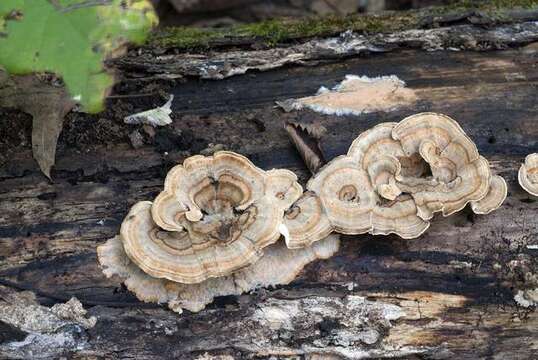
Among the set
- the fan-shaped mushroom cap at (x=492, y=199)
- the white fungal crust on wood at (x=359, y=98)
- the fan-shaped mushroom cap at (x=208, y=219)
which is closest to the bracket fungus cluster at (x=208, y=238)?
the fan-shaped mushroom cap at (x=208, y=219)

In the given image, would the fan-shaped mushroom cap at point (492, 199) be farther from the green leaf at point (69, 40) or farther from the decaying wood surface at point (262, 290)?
the green leaf at point (69, 40)

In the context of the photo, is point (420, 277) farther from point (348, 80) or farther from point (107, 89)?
point (107, 89)

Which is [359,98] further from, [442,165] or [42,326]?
[42,326]

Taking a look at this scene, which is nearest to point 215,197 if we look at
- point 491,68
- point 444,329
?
point 444,329

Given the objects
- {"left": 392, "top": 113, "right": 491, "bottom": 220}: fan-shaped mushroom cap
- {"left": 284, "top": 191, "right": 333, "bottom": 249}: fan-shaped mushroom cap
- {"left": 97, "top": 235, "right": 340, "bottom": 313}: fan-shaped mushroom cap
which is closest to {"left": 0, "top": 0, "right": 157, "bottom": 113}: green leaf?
{"left": 97, "top": 235, "right": 340, "bottom": 313}: fan-shaped mushroom cap

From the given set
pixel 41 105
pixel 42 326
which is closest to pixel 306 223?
pixel 42 326

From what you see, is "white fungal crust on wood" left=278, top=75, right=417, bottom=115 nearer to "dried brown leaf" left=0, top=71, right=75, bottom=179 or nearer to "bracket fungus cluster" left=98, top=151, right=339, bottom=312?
"bracket fungus cluster" left=98, top=151, right=339, bottom=312
